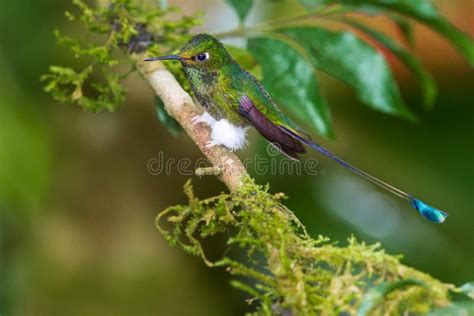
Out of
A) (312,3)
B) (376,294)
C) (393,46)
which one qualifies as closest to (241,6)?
(312,3)

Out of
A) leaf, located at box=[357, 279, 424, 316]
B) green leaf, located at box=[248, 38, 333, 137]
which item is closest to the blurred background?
green leaf, located at box=[248, 38, 333, 137]

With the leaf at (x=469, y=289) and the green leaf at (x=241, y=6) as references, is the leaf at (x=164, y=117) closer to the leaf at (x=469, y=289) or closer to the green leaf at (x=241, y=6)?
the green leaf at (x=241, y=6)

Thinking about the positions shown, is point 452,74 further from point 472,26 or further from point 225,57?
point 225,57

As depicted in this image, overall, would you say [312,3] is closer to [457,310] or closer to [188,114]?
[188,114]

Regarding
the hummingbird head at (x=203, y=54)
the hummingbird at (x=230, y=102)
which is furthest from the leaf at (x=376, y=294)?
the hummingbird head at (x=203, y=54)

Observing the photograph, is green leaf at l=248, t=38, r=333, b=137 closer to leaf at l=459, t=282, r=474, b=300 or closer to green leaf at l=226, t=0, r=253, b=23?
green leaf at l=226, t=0, r=253, b=23

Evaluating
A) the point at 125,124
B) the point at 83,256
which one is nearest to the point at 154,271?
the point at 83,256
